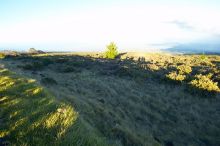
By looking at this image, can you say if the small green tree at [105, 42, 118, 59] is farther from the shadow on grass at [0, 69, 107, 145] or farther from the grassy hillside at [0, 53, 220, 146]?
the shadow on grass at [0, 69, 107, 145]

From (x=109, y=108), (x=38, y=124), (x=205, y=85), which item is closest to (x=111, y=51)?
(x=205, y=85)

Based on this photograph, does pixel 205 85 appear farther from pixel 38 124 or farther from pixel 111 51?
pixel 111 51

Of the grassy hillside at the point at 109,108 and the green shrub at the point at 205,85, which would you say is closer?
the grassy hillside at the point at 109,108

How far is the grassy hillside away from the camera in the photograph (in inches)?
272

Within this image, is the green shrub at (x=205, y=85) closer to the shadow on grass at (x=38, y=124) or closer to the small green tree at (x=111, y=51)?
the shadow on grass at (x=38, y=124)

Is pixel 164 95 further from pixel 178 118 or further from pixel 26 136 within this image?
pixel 26 136

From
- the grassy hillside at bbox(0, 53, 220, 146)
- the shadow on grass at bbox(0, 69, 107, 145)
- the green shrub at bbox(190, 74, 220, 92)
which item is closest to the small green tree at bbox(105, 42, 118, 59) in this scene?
the grassy hillside at bbox(0, 53, 220, 146)

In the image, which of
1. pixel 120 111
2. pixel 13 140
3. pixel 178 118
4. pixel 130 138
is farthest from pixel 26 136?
pixel 178 118

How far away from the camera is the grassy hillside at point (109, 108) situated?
690cm

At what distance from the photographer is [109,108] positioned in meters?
17.3

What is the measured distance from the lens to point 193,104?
2352cm

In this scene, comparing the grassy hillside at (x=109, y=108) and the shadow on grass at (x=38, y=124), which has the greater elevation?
the shadow on grass at (x=38, y=124)

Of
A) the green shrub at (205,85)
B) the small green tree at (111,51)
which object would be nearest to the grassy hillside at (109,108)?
the green shrub at (205,85)

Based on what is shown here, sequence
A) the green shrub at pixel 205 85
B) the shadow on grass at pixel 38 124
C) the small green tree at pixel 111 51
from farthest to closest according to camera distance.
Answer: the small green tree at pixel 111 51 → the green shrub at pixel 205 85 → the shadow on grass at pixel 38 124
